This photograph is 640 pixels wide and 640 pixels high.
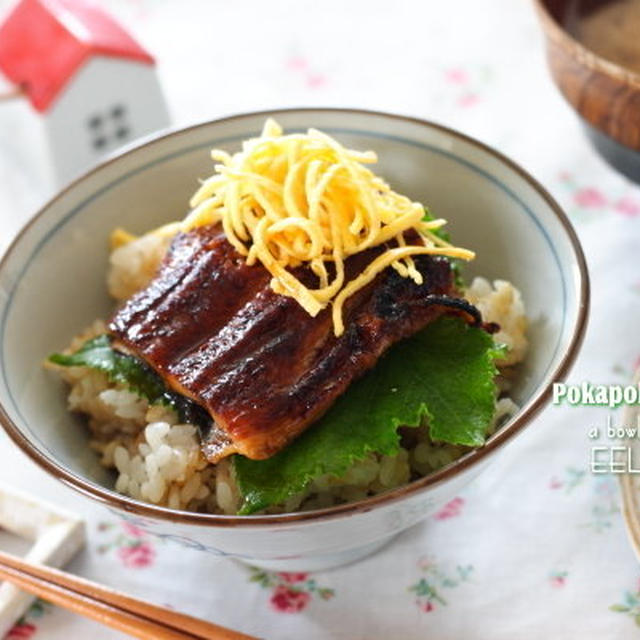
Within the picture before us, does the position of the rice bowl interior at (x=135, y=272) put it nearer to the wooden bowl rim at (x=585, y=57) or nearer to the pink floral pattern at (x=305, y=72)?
the wooden bowl rim at (x=585, y=57)

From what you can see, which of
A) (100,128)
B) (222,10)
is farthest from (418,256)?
(222,10)

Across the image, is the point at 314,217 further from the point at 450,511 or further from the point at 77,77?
the point at 77,77

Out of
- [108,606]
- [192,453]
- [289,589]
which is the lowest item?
[289,589]

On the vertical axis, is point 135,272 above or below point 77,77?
below

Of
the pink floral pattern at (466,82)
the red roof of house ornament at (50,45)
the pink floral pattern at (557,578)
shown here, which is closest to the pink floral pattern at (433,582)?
the pink floral pattern at (557,578)

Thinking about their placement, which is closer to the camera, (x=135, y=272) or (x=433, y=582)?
(x=433, y=582)

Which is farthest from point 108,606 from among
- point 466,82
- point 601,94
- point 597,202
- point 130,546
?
point 466,82
